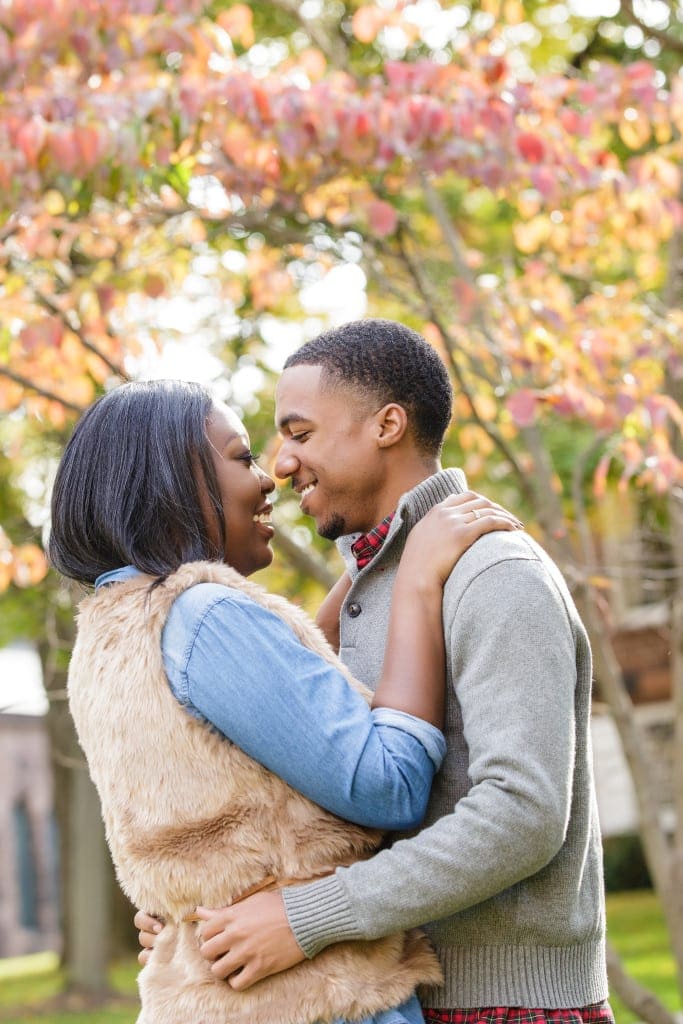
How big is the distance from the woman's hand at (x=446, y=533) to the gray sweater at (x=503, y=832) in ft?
0.10

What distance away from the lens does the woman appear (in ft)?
7.32

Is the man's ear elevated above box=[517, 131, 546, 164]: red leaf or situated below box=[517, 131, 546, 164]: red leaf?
above

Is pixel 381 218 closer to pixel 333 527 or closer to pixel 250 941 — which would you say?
pixel 333 527

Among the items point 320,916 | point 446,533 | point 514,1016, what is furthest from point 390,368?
point 514,1016

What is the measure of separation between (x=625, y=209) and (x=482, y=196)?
7447 millimetres

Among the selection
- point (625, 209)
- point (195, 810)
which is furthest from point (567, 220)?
point (195, 810)

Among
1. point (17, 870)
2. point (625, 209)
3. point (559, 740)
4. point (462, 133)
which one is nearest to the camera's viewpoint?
point (559, 740)

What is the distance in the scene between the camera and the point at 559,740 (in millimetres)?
2203

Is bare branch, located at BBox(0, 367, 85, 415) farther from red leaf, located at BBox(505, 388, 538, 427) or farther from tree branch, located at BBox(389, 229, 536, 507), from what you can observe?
red leaf, located at BBox(505, 388, 538, 427)

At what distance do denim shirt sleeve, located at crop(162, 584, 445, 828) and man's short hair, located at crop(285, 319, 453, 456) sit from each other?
594 mm

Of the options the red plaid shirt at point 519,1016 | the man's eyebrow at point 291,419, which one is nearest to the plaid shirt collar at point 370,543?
the man's eyebrow at point 291,419

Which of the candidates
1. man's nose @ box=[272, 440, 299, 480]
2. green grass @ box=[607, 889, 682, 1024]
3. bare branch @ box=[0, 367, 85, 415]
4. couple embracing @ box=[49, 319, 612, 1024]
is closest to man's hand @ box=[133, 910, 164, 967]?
couple embracing @ box=[49, 319, 612, 1024]

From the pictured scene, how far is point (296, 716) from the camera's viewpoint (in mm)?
2232

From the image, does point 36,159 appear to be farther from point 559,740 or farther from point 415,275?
point 559,740
